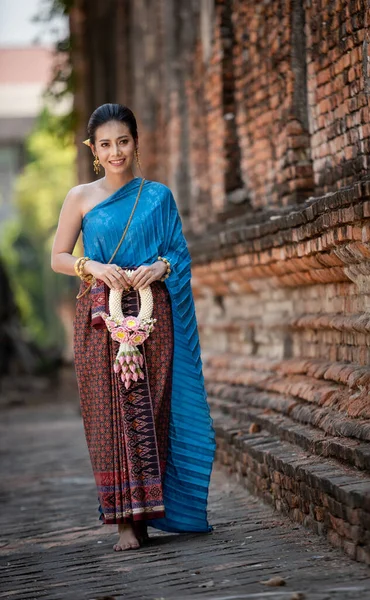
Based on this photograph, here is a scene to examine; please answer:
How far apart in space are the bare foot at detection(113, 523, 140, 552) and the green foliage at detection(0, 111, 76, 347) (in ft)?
130

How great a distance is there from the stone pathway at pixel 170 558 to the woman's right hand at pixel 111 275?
112cm

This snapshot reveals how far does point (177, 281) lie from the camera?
5664 mm

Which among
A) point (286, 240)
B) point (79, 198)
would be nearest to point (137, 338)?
point (79, 198)

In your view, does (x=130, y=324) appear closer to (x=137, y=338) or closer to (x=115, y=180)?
(x=137, y=338)

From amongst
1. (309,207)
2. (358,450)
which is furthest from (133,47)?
(358,450)

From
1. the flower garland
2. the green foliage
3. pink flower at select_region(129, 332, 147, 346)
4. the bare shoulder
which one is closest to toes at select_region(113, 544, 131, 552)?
the flower garland

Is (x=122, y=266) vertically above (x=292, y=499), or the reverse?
(x=122, y=266)

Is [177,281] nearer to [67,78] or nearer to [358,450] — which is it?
[358,450]

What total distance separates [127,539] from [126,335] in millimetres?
870

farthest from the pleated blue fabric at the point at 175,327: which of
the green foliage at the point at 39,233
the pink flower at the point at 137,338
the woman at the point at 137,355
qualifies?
the green foliage at the point at 39,233

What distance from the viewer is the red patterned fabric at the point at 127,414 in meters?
5.48

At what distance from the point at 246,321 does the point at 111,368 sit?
319 cm

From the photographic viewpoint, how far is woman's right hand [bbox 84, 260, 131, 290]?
547 cm

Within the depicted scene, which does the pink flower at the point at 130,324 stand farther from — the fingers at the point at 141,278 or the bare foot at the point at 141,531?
the bare foot at the point at 141,531
